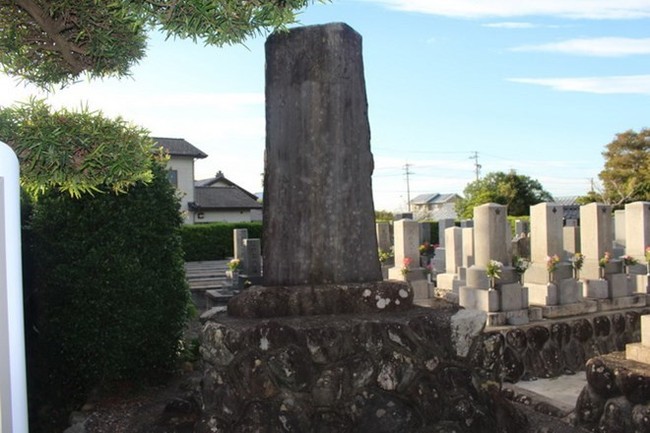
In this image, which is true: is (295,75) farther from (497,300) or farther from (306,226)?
(497,300)

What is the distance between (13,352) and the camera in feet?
4.87

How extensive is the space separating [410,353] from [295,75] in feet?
7.11

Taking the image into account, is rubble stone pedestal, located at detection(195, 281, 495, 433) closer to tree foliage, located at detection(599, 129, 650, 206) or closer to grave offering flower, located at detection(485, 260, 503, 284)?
grave offering flower, located at detection(485, 260, 503, 284)

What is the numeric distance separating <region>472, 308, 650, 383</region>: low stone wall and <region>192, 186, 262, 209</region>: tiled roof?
1220 inches

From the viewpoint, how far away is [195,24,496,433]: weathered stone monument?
11.7 feet

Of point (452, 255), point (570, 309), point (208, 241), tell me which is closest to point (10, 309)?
point (570, 309)

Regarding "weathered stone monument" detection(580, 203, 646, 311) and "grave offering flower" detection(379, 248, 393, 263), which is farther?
"grave offering flower" detection(379, 248, 393, 263)

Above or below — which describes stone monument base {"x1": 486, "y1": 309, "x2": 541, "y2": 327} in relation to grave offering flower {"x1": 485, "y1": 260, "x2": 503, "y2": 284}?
below

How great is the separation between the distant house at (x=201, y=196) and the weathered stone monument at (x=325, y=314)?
32902 mm

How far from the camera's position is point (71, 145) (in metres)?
2.97

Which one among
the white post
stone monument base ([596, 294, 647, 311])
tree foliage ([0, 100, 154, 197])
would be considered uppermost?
tree foliage ([0, 100, 154, 197])

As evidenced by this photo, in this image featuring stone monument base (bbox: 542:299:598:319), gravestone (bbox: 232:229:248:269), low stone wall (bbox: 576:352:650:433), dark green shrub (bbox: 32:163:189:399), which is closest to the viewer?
low stone wall (bbox: 576:352:650:433)

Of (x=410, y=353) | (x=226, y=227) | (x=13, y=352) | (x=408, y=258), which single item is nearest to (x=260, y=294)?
(x=410, y=353)

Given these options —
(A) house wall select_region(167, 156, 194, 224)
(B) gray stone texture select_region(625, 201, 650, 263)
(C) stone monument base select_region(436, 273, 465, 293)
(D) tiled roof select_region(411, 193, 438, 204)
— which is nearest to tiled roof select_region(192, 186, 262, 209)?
(A) house wall select_region(167, 156, 194, 224)
